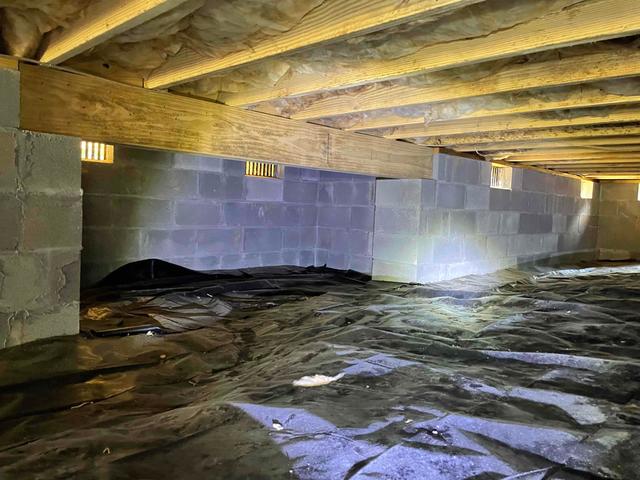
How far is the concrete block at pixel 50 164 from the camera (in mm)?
2162

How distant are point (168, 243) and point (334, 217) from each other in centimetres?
193

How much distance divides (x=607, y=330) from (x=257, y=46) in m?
2.33

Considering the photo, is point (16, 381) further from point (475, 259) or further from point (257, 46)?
point (475, 259)

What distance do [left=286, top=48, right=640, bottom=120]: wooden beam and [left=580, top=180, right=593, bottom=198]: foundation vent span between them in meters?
5.63

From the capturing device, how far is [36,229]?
2209 mm

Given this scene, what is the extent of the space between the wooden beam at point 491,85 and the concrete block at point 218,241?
177 cm

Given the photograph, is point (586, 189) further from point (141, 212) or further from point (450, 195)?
point (141, 212)

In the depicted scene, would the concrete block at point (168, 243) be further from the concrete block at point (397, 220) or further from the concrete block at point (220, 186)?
the concrete block at point (397, 220)

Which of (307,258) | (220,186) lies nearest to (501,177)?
(307,258)

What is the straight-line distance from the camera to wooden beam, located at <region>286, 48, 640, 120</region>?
2.14m

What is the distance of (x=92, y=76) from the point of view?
2406mm

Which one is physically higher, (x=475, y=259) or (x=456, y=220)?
(x=456, y=220)

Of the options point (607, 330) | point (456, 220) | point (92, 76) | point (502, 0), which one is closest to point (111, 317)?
point (92, 76)

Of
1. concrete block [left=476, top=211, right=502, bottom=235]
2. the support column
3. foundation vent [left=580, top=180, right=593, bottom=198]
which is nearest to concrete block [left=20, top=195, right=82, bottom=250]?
the support column
